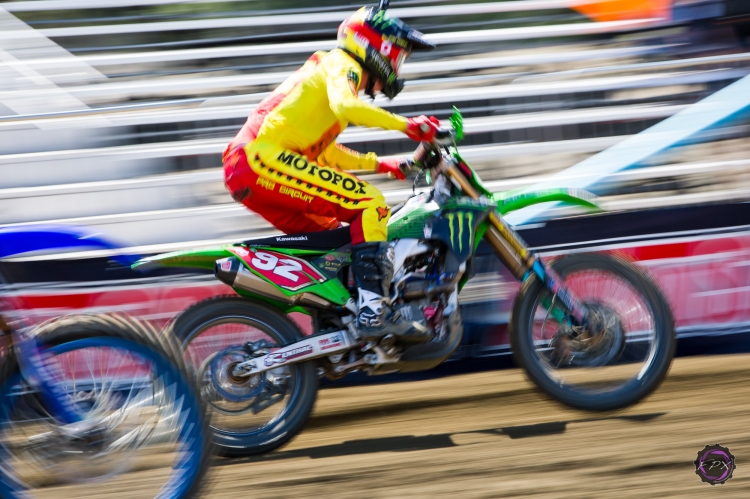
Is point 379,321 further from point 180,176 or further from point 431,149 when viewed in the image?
point 180,176

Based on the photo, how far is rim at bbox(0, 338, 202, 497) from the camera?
9.00 ft

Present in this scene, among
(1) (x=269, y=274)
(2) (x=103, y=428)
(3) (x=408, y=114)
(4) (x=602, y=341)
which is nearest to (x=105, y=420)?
(2) (x=103, y=428)

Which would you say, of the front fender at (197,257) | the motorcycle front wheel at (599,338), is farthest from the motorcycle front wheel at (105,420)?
the motorcycle front wheel at (599,338)

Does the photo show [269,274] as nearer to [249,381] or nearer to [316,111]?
[249,381]

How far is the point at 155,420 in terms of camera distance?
9.20 feet

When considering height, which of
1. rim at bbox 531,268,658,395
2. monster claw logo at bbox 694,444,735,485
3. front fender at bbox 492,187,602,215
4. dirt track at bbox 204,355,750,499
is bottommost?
dirt track at bbox 204,355,750,499

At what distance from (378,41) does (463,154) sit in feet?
7.57

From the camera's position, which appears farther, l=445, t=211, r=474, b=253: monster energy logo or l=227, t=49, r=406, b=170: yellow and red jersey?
l=445, t=211, r=474, b=253: monster energy logo

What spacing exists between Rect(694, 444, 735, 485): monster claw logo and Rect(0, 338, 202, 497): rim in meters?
1.89

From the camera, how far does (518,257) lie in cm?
413

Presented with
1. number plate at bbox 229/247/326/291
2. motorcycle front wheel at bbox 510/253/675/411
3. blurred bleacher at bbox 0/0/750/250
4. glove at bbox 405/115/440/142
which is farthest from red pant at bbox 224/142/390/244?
blurred bleacher at bbox 0/0/750/250

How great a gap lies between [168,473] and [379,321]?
54.1 inches

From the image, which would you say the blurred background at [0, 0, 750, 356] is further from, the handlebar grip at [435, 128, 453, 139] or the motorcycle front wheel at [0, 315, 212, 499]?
the motorcycle front wheel at [0, 315, 212, 499]

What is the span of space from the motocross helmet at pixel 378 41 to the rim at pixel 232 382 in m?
1.35
